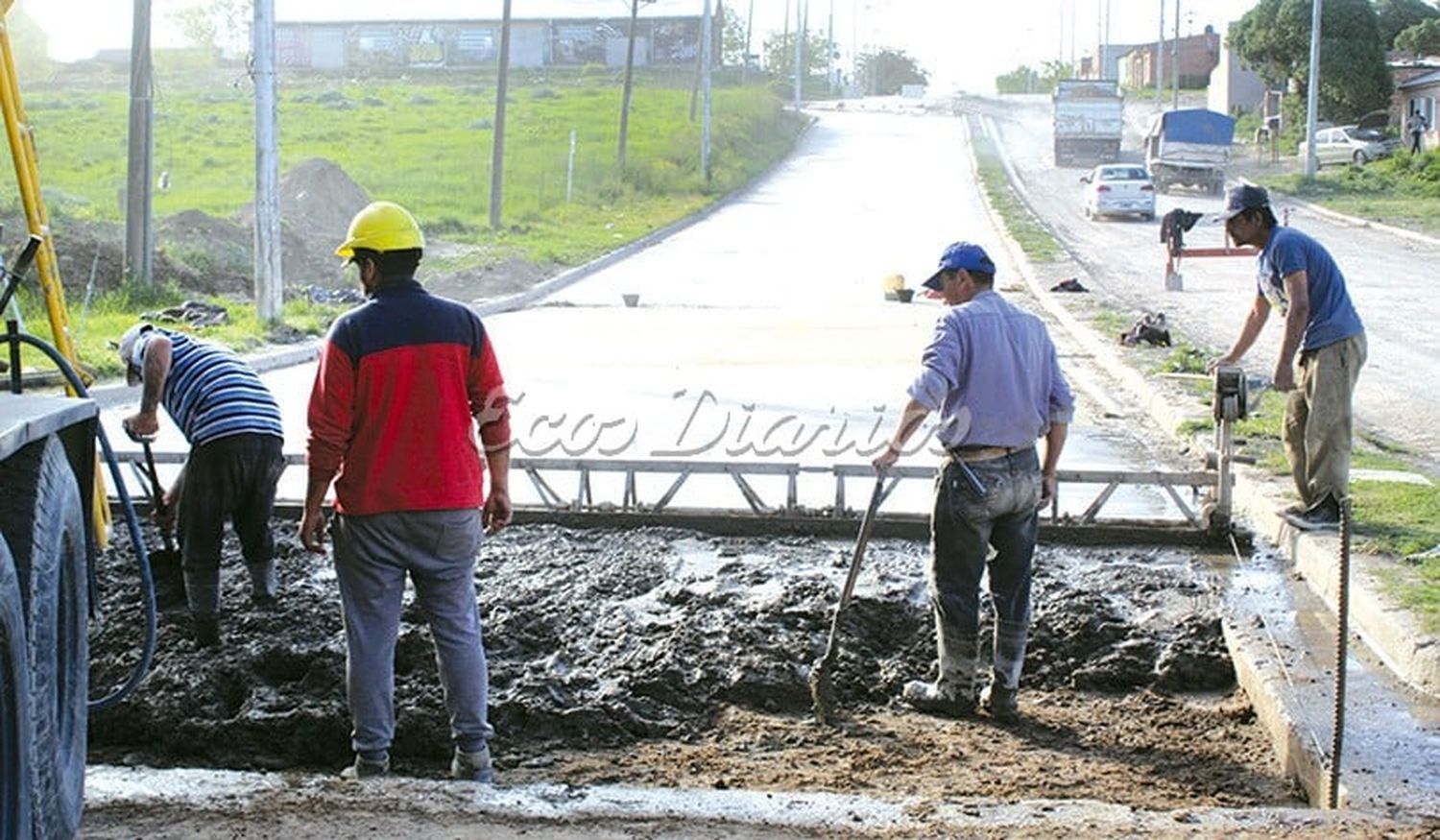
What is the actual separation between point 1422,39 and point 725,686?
260ft

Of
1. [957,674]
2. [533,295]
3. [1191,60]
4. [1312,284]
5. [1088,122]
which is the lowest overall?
[957,674]

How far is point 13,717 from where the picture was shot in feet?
14.0

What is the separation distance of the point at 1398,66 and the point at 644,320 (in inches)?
2240

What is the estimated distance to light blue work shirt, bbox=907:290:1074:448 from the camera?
267 inches

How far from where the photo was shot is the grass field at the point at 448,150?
43.3 m

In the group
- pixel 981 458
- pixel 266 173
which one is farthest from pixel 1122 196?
pixel 981 458

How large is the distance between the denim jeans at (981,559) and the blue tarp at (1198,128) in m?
51.9

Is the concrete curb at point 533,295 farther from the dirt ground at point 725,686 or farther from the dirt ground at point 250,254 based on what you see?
the dirt ground at point 725,686

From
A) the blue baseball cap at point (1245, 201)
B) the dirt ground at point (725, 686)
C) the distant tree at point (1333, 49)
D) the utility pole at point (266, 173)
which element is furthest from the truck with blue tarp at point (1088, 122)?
the dirt ground at point (725, 686)

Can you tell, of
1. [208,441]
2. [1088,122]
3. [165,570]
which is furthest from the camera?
[1088,122]

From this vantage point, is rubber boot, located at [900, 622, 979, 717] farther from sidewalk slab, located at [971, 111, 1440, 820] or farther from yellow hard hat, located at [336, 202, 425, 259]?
yellow hard hat, located at [336, 202, 425, 259]

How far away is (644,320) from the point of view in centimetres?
2503

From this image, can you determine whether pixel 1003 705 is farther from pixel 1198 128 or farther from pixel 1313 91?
pixel 1198 128

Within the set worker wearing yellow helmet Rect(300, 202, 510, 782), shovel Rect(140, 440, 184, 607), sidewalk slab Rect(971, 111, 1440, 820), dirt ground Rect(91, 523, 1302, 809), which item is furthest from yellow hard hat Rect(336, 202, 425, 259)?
sidewalk slab Rect(971, 111, 1440, 820)
